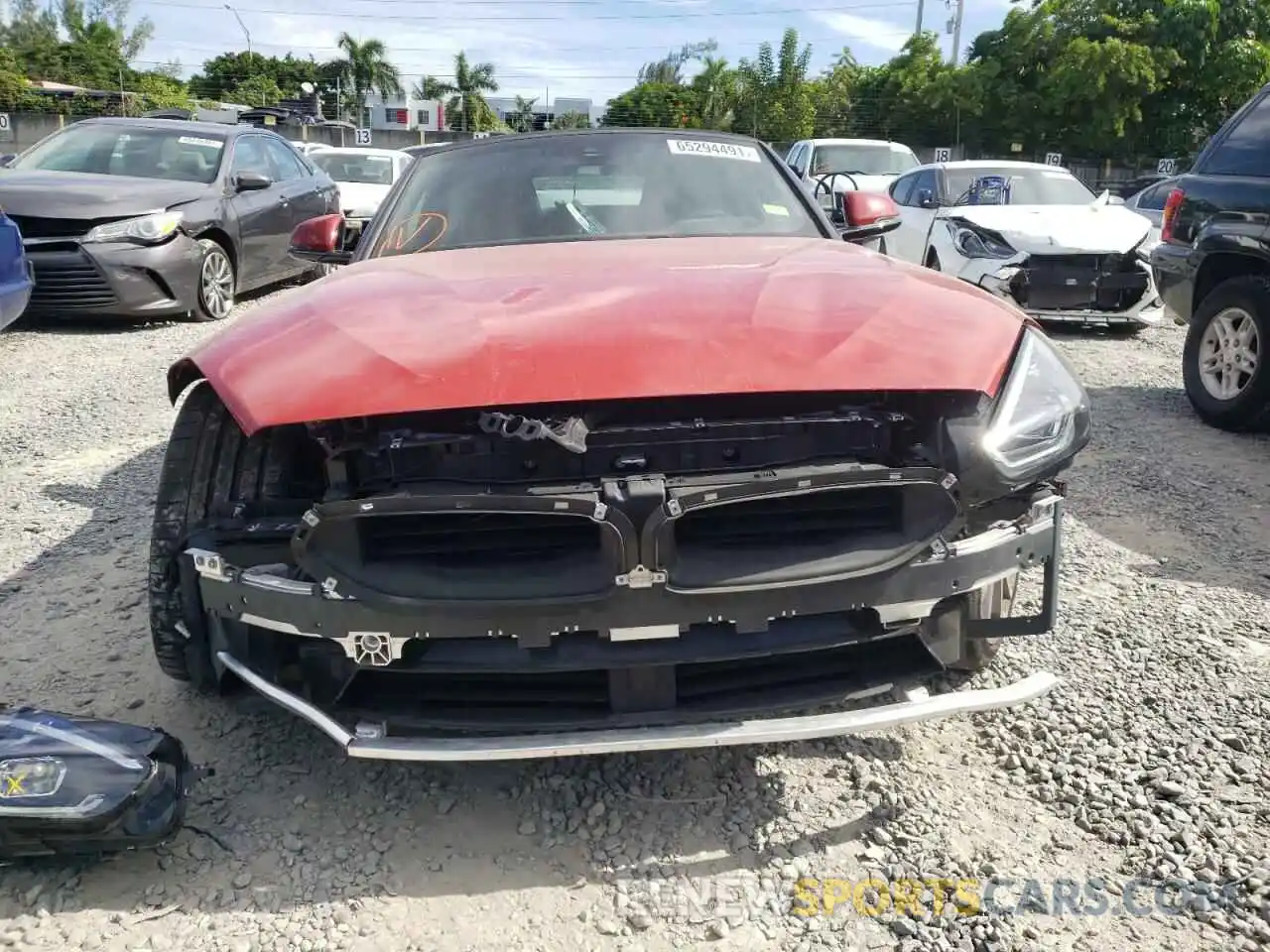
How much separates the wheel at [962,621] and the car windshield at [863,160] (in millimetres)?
12191

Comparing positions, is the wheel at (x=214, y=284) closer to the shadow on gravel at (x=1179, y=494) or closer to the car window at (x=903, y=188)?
the car window at (x=903, y=188)

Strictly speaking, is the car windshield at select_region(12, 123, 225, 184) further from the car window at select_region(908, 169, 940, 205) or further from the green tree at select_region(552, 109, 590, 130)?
the green tree at select_region(552, 109, 590, 130)

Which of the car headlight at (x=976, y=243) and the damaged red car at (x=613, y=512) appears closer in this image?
the damaged red car at (x=613, y=512)

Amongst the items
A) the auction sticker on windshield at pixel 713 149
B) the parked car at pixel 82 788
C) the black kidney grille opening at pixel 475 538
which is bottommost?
the parked car at pixel 82 788

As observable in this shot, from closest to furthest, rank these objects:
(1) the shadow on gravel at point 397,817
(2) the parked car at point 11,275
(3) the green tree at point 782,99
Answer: (1) the shadow on gravel at point 397,817
(2) the parked car at point 11,275
(3) the green tree at point 782,99

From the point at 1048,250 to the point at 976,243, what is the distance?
638mm

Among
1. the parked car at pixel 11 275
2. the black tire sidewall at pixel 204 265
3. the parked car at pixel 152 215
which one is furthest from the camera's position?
the black tire sidewall at pixel 204 265

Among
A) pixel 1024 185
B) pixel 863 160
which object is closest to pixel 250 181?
pixel 1024 185

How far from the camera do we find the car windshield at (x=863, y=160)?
13.8 m

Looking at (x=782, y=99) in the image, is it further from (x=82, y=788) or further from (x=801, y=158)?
(x=82, y=788)

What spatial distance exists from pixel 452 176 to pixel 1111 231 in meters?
6.04

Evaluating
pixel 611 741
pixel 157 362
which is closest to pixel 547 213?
pixel 611 741

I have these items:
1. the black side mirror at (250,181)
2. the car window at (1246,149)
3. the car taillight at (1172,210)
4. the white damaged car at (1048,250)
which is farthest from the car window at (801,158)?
the car window at (1246,149)

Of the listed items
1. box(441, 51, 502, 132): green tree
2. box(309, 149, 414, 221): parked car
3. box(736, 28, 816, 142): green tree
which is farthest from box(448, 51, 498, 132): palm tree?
box(309, 149, 414, 221): parked car
